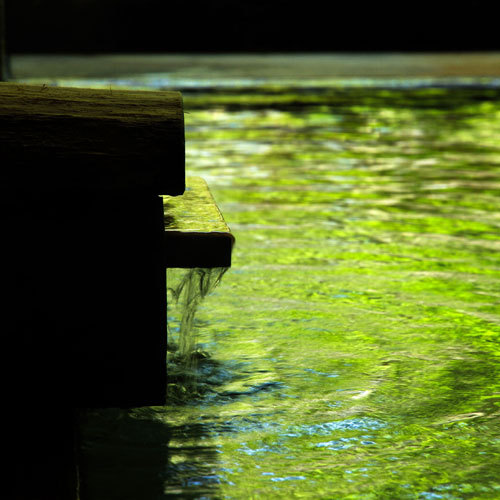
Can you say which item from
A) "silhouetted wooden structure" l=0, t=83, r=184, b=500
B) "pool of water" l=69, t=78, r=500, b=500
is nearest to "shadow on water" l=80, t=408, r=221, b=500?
"pool of water" l=69, t=78, r=500, b=500

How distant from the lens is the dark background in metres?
41.0

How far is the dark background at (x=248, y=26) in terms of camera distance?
135ft

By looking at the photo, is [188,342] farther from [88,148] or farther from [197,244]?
[88,148]

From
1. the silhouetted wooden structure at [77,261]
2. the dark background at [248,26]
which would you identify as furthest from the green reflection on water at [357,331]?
the dark background at [248,26]

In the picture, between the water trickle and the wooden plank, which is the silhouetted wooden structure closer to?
the wooden plank

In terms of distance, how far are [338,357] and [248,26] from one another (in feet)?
135

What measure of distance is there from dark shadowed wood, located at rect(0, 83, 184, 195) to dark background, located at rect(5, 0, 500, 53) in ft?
126

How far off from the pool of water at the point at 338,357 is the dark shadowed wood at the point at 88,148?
0.79m

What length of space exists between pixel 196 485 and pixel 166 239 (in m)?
0.67

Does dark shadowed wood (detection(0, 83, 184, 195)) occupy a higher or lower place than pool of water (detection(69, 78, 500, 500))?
higher

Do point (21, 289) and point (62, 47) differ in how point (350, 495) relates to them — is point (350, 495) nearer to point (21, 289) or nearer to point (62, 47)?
point (21, 289)

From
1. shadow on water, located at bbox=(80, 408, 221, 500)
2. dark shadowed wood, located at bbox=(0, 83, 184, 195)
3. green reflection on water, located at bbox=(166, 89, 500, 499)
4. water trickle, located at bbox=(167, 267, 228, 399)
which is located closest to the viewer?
Answer: dark shadowed wood, located at bbox=(0, 83, 184, 195)

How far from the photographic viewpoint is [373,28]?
44.1m

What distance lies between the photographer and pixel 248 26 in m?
43.2
